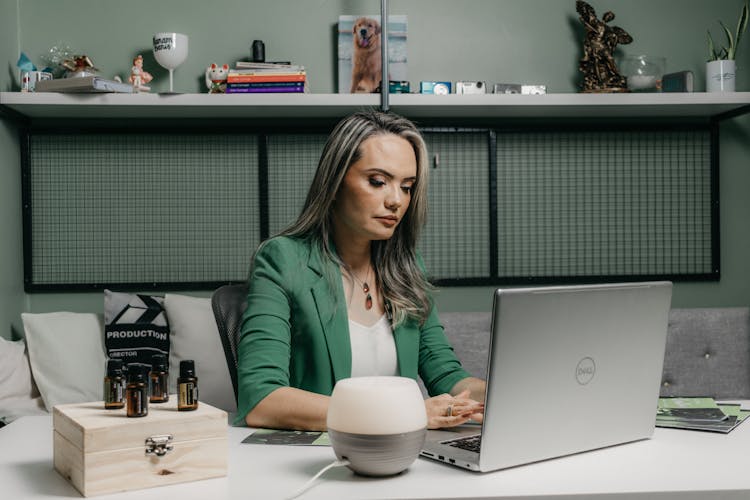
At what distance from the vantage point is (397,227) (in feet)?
5.79

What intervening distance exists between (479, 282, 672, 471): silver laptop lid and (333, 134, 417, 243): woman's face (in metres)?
0.66

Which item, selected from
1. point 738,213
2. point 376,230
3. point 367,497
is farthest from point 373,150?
point 738,213

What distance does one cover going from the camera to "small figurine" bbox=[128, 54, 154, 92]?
106 inches

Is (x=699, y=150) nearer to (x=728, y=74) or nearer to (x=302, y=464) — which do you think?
(x=728, y=74)

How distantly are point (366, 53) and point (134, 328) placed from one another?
4.29 feet

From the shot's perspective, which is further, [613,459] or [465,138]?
[465,138]

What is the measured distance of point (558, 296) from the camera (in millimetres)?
938

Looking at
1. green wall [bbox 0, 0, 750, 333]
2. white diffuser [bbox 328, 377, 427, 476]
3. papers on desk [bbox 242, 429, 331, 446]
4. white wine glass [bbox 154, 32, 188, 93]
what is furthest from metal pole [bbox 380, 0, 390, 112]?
white diffuser [bbox 328, 377, 427, 476]

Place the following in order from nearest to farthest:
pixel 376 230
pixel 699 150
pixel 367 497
Answer: pixel 367 497 < pixel 376 230 < pixel 699 150

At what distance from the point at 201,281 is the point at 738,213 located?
84.2 inches

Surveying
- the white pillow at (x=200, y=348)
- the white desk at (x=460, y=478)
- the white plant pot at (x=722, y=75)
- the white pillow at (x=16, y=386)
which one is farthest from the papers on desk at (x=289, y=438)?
the white plant pot at (x=722, y=75)

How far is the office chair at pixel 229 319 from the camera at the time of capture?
1562mm

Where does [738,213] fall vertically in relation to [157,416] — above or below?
above

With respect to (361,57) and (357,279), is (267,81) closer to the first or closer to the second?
(361,57)
